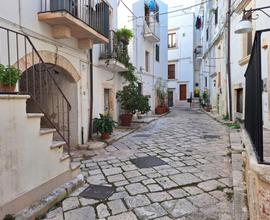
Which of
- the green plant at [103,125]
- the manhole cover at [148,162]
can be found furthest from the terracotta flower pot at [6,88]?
the green plant at [103,125]

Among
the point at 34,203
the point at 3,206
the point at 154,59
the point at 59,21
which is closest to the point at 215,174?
the point at 34,203

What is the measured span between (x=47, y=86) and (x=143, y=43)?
9.87 metres

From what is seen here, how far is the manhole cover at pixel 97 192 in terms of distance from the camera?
3.92m

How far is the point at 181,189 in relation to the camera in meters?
4.09

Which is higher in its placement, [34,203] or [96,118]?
[96,118]

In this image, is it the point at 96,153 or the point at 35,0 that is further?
the point at 96,153

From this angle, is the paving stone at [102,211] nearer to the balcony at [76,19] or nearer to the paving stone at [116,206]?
the paving stone at [116,206]

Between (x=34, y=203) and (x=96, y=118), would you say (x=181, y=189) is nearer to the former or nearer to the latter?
(x=34, y=203)

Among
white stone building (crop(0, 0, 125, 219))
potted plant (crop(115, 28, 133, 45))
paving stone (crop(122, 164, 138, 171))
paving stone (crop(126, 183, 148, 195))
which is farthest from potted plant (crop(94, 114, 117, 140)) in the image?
paving stone (crop(126, 183, 148, 195))

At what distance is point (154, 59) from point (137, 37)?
150 inches

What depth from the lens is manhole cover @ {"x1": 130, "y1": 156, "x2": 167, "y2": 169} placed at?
5520 millimetres

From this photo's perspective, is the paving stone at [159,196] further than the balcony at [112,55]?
No

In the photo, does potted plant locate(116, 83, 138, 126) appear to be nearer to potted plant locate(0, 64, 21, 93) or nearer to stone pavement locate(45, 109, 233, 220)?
stone pavement locate(45, 109, 233, 220)

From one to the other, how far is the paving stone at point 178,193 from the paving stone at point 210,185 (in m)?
0.36
